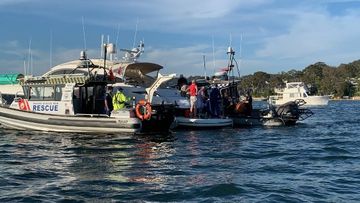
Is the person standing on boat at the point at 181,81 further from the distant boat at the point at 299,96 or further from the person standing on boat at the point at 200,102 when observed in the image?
the distant boat at the point at 299,96

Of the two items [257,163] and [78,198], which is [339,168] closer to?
[257,163]

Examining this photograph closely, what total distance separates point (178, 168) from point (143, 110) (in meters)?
9.73

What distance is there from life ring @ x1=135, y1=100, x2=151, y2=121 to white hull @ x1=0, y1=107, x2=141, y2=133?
40cm

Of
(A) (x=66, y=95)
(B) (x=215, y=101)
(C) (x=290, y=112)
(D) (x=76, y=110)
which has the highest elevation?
(A) (x=66, y=95)

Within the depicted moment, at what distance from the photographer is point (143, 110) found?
23516 mm

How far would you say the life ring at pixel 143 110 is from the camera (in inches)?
→ 921

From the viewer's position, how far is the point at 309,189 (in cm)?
1112

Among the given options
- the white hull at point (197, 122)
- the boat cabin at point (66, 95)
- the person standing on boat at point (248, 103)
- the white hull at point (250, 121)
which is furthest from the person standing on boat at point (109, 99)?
the person standing on boat at point (248, 103)

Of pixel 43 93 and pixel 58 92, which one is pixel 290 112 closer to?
pixel 58 92

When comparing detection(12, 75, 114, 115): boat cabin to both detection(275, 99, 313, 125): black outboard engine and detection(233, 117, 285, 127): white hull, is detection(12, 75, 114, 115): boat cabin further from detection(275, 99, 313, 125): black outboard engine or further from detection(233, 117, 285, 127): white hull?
detection(275, 99, 313, 125): black outboard engine

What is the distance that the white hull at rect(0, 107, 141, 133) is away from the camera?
2317 centimetres

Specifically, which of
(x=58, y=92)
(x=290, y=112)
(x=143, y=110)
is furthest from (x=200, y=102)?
(x=58, y=92)

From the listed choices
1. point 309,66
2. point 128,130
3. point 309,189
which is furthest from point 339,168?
point 309,66

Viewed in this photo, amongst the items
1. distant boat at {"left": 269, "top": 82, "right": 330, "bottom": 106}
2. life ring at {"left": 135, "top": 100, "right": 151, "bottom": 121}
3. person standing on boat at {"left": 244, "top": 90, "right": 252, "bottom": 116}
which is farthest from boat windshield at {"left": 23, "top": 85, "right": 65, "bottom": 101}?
distant boat at {"left": 269, "top": 82, "right": 330, "bottom": 106}
